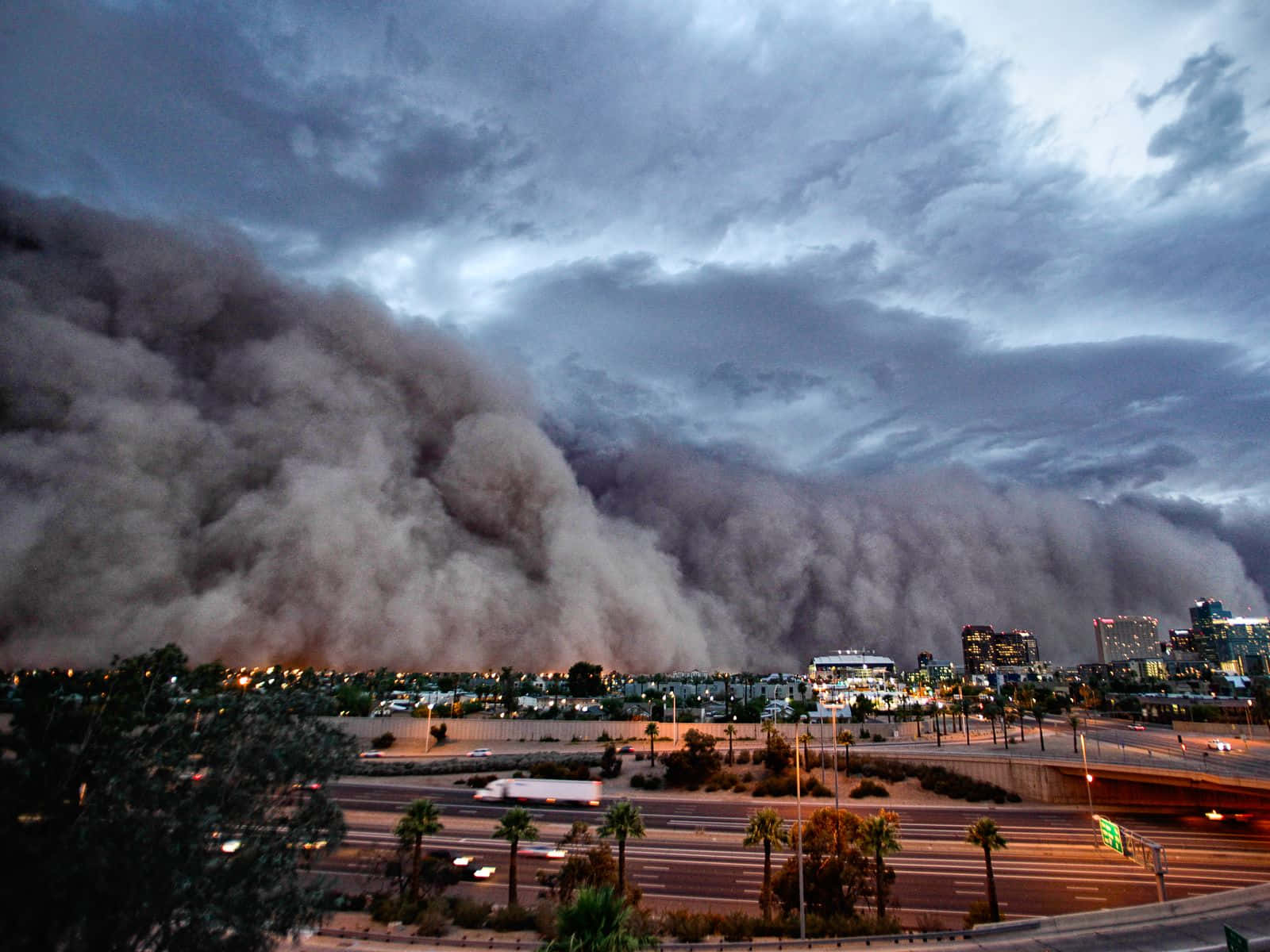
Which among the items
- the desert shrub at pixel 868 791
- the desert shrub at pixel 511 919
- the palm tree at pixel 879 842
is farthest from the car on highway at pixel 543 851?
the desert shrub at pixel 868 791

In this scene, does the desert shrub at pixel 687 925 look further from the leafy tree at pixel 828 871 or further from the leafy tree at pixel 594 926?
the leafy tree at pixel 594 926

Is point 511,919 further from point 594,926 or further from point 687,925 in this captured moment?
point 594,926

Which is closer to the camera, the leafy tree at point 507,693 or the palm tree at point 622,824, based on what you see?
the palm tree at point 622,824

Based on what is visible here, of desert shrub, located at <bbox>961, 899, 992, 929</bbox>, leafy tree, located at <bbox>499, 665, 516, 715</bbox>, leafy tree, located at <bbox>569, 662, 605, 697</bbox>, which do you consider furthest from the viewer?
leafy tree, located at <bbox>569, 662, 605, 697</bbox>

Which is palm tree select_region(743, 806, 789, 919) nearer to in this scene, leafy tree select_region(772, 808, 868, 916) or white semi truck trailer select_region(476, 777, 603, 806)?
leafy tree select_region(772, 808, 868, 916)

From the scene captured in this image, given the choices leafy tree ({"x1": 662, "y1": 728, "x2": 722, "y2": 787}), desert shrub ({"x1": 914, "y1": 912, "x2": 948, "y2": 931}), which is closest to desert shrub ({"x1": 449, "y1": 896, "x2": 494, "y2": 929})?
desert shrub ({"x1": 914, "y1": 912, "x2": 948, "y2": 931})

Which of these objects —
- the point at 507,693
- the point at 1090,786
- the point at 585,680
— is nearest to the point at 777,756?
the point at 1090,786

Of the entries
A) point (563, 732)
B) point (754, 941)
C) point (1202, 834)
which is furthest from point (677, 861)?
point (563, 732)
